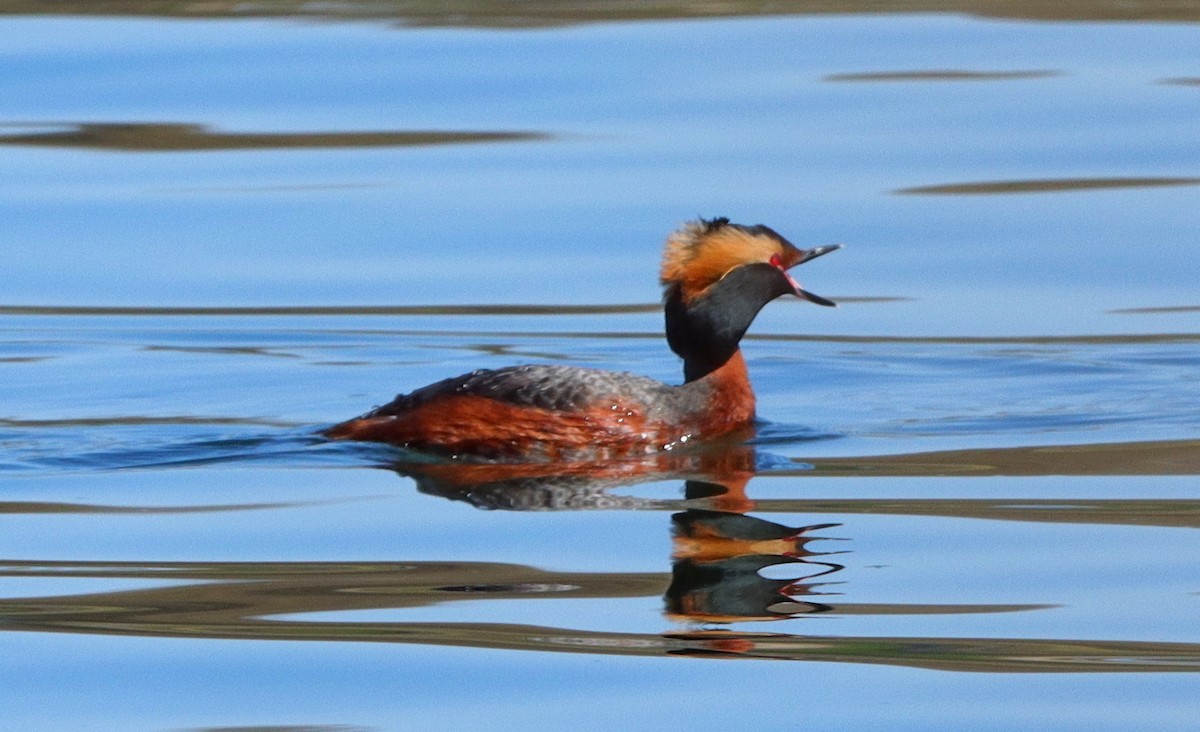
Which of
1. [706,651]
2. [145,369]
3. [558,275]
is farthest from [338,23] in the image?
[706,651]

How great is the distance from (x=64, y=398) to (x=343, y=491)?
2.94 metres

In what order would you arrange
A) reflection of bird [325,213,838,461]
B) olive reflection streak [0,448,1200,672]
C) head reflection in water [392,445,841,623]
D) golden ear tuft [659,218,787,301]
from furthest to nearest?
golden ear tuft [659,218,787,301], reflection of bird [325,213,838,461], head reflection in water [392,445,841,623], olive reflection streak [0,448,1200,672]

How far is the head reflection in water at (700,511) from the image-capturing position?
7180 millimetres

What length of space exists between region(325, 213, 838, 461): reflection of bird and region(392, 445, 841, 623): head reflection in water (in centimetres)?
19

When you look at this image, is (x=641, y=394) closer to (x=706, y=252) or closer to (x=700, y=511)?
(x=706, y=252)

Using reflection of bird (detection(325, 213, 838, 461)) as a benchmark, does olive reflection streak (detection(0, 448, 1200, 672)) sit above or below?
below

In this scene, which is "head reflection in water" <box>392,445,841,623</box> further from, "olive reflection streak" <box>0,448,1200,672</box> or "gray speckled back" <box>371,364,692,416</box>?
"gray speckled back" <box>371,364,692,416</box>

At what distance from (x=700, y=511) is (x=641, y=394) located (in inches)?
66.1

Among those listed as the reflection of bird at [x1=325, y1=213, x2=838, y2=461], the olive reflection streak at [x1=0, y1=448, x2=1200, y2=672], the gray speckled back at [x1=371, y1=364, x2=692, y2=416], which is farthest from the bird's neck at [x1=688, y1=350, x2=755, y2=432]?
the olive reflection streak at [x1=0, y1=448, x2=1200, y2=672]

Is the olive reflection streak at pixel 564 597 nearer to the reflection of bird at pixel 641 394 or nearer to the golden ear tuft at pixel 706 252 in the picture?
the reflection of bird at pixel 641 394

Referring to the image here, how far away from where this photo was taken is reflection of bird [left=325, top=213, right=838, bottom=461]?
991cm

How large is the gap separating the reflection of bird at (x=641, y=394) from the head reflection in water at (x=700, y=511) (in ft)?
0.61

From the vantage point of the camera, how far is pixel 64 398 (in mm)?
11453

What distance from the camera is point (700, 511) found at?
338 inches
